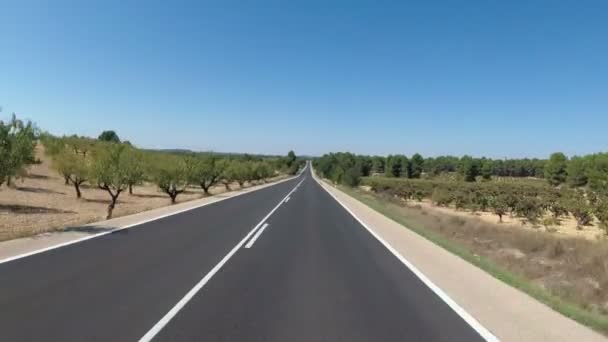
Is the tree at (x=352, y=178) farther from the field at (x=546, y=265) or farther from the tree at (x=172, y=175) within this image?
the field at (x=546, y=265)

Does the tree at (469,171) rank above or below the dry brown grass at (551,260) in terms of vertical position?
above

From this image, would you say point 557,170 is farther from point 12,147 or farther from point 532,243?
point 12,147

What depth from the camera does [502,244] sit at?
19406 mm

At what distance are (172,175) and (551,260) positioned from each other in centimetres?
2884

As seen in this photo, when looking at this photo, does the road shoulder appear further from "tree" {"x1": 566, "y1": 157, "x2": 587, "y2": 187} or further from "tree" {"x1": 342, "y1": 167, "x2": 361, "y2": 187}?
"tree" {"x1": 566, "y1": 157, "x2": 587, "y2": 187}

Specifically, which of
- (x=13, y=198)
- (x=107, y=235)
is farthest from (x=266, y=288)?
(x=13, y=198)

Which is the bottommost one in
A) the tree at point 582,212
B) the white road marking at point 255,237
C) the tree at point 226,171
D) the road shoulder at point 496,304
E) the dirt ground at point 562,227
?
the dirt ground at point 562,227

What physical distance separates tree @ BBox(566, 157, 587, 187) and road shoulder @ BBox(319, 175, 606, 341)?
112 m

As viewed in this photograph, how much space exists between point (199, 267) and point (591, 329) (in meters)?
6.51

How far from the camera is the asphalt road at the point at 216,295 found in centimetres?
485

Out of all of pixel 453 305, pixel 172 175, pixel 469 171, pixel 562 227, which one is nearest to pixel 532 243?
pixel 453 305

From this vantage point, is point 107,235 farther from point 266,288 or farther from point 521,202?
point 521,202

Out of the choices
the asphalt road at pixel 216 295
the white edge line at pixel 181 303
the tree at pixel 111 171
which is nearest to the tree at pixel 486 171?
the tree at pixel 111 171

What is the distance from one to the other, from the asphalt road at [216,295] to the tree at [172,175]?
2500 centimetres
